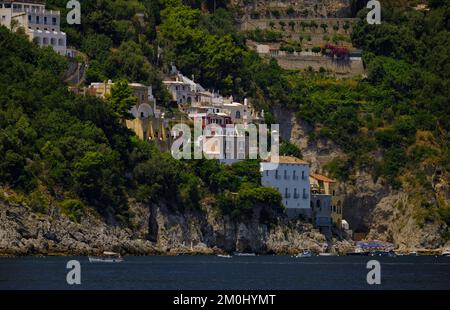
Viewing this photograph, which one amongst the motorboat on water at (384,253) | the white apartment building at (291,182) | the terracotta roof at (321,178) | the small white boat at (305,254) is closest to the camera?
the small white boat at (305,254)

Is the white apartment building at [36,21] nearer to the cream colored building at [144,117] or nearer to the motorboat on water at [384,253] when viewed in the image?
the cream colored building at [144,117]

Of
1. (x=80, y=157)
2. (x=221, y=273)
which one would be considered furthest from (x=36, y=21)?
(x=221, y=273)

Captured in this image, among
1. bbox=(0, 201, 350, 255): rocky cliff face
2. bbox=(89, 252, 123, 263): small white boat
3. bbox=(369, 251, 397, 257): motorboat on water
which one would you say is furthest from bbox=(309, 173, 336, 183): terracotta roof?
bbox=(89, 252, 123, 263): small white boat

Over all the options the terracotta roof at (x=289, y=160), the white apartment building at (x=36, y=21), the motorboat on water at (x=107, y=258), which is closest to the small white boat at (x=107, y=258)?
the motorboat on water at (x=107, y=258)

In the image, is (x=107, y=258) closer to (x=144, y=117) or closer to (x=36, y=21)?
(x=144, y=117)

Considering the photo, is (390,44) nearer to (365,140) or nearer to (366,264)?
(365,140)
